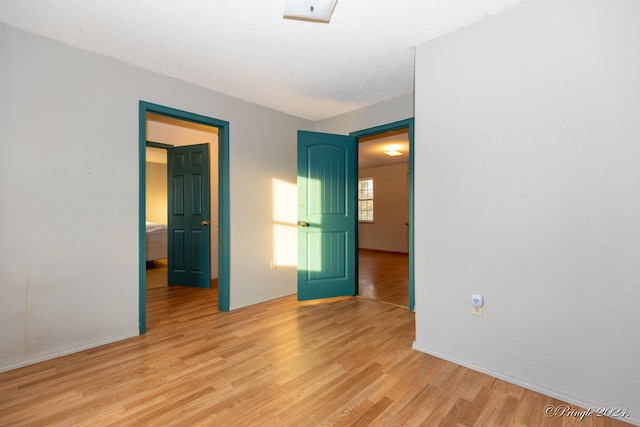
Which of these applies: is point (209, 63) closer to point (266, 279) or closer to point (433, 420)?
point (266, 279)

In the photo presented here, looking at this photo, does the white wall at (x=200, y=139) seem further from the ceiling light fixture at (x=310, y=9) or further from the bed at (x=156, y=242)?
Result: the ceiling light fixture at (x=310, y=9)

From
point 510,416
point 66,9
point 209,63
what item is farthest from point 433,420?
point 66,9

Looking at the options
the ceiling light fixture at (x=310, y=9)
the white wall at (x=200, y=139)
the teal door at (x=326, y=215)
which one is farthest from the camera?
the white wall at (x=200, y=139)

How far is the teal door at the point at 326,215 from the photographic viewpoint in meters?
3.52

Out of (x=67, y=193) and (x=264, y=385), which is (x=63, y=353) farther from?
(x=264, y=385)

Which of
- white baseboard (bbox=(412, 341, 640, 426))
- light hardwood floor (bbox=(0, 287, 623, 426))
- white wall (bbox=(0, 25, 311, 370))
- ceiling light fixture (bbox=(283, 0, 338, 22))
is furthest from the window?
ceiling light fixture (bbox=(283, 0, 338, 22))

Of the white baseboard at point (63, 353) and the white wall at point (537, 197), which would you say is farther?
the white baseboard at point (63, 353)

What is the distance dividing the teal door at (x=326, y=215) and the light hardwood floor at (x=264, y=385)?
35.6 inches

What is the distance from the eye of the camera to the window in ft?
29.5

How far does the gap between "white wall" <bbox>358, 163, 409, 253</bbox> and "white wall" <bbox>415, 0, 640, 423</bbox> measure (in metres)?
5.97

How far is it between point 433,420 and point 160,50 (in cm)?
322

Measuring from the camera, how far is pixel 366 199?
9.13 m

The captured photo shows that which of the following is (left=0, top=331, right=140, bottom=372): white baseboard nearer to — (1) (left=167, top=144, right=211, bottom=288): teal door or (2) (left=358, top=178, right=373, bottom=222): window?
(1) (left=167, top=144, right=211, bottom=288): teal door

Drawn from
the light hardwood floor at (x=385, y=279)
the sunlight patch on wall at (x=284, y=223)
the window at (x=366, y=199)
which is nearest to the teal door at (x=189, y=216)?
the sunlight patch on wall at (x=284, y=223)
